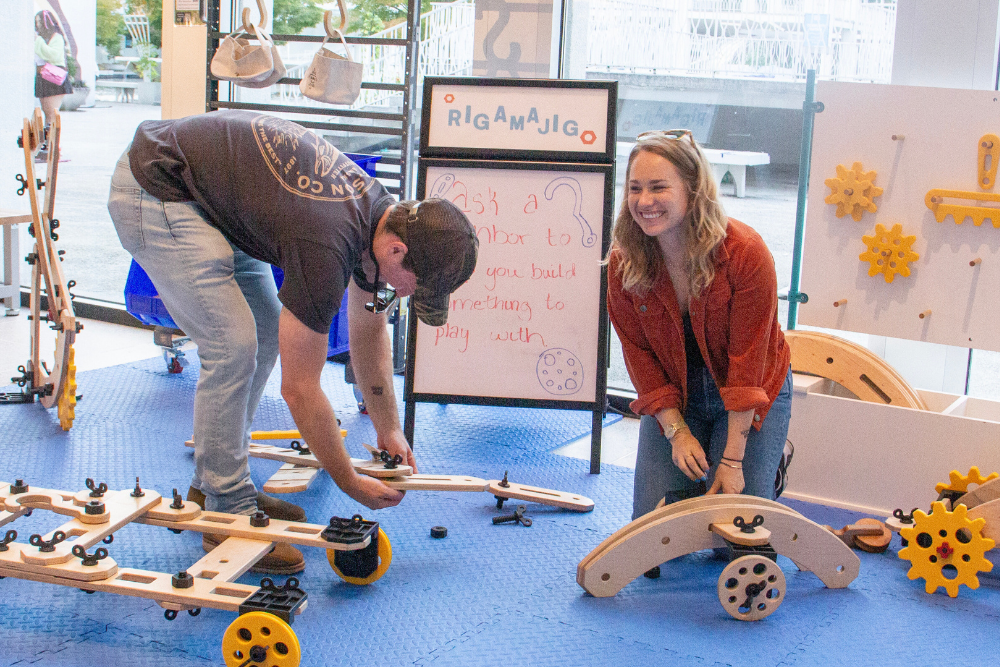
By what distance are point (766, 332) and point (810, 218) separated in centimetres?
86

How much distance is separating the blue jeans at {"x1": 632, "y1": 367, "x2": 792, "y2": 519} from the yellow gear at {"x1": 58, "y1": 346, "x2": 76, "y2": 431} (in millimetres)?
1801

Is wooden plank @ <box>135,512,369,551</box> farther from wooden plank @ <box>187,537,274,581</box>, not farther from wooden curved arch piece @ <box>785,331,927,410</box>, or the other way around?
wooden curved arch piece @ <box>785,331,927,410</box>

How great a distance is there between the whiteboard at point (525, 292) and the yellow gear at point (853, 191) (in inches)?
25.8

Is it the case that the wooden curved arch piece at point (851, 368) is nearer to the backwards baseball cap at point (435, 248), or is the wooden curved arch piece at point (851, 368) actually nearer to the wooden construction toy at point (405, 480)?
the wooden construction toy at point (405, 480)

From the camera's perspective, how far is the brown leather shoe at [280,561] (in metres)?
2.13

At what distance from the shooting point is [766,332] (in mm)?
2129

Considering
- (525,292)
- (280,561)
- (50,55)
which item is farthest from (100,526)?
(50,55)

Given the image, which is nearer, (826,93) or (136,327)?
(826,93)

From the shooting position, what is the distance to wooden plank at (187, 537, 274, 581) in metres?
1.85

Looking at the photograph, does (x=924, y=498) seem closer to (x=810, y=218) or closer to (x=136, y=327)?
(x=810, y=218)

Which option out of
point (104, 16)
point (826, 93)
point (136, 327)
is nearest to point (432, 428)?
point (826, 93)

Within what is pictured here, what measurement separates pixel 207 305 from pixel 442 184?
1144mm

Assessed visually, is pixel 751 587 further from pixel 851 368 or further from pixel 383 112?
pixel 383 112

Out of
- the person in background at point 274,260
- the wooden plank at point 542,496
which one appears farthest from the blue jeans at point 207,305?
the wooden plank at point 542,496
